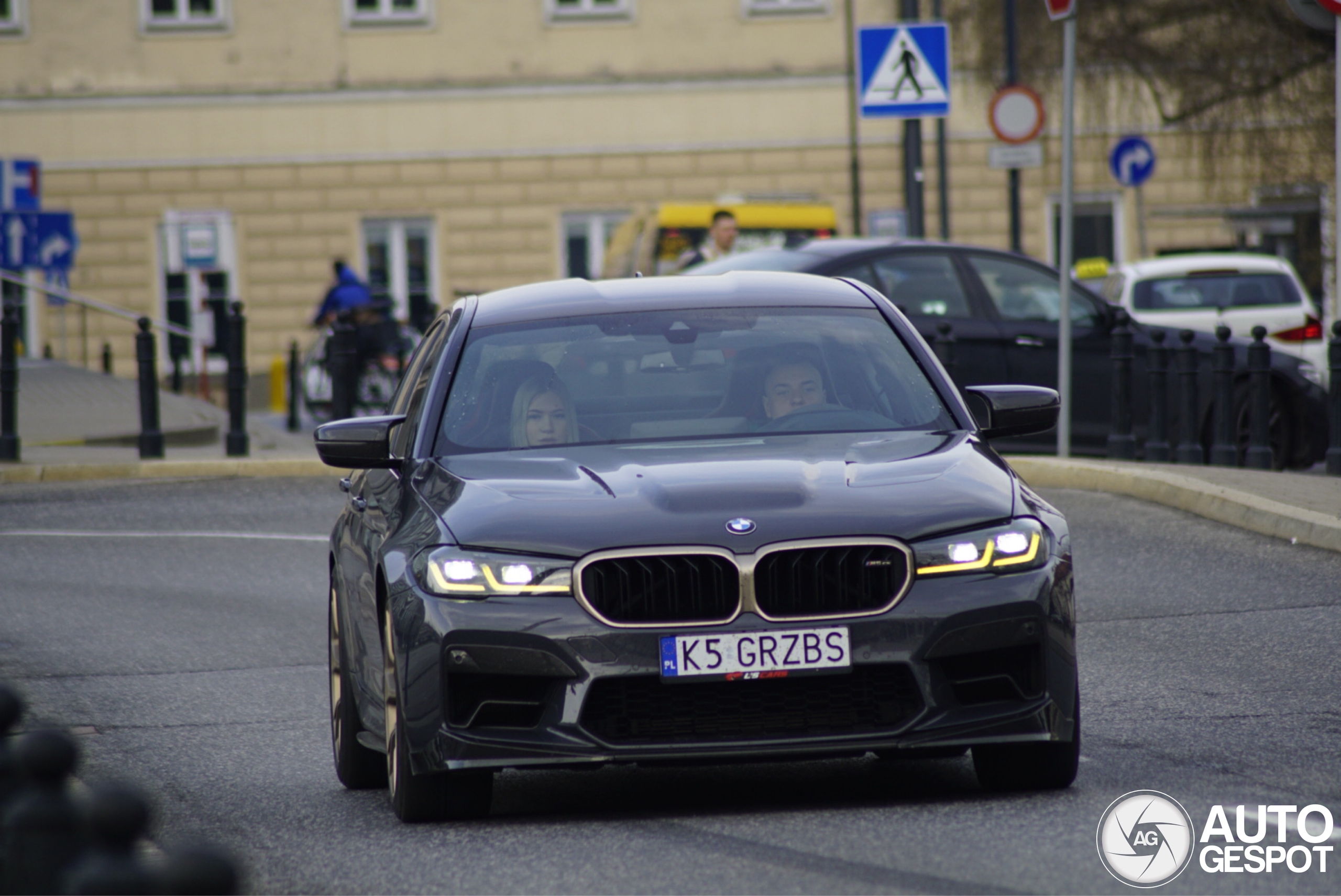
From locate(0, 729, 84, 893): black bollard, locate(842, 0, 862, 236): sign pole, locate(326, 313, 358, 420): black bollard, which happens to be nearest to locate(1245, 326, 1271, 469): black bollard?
locate(326, 313, 358, 420): black bollard

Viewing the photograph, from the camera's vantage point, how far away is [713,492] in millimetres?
5945

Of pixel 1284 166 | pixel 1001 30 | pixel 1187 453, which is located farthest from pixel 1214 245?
pixel 1187 453

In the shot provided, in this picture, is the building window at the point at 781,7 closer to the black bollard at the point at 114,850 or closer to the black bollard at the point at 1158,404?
the black bollard at the point at 1158,404

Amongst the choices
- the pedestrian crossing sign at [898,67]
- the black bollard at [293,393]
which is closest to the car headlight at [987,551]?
the pedestrian crossing sign at [898,67]

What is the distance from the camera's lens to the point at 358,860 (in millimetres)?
5648

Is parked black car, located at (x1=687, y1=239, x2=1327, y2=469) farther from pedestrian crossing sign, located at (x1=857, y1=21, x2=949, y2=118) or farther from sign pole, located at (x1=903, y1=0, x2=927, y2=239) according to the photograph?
sign pole, located at (x1=903, y1=0, x2=927, y2=239)

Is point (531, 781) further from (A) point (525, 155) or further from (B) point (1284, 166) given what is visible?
(A) point (525, 155)

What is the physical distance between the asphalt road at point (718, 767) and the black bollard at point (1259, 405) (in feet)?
9.61

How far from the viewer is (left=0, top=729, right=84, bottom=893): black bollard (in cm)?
290

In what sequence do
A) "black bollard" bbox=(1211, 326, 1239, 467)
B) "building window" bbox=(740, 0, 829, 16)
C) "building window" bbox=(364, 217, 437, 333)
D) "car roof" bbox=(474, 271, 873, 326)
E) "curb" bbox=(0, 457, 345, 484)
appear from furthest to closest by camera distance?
"building window" bbox=(364, 217, 437, 333) < "building window" bbox=(740, 0, 829, 16) < "curb" bbox=(0, 457, 345, 484) < "black bollard" bbox=(1211, 326, 1239, 467) < "car roof" bbox=(474, 271, 873, 326)

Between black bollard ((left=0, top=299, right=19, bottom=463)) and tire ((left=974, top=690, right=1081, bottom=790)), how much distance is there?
14506 millimetres

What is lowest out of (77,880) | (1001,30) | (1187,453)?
(1187,453)

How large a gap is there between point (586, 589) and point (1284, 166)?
935 inches

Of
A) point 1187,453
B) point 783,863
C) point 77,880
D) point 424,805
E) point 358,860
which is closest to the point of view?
point 77,880
